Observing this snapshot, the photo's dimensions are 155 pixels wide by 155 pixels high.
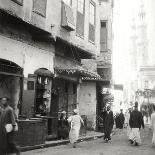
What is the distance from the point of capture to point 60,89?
1789cm

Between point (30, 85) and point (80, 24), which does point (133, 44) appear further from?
point (30, 85)

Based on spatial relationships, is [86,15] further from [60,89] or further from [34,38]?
[34,38]

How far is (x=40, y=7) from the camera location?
15219 mm

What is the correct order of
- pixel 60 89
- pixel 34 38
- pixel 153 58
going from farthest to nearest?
pixel 153 58 < pixel 60 89 < pixel 34 38

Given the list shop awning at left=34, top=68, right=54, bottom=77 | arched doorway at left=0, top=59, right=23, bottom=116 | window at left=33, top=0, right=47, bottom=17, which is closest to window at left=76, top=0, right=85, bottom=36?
window at left=33, top=0, right=47, bottom=17

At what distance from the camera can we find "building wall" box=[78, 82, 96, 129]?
23547 mm

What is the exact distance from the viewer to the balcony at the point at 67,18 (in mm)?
17203

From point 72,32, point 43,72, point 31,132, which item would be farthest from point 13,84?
point 72,32

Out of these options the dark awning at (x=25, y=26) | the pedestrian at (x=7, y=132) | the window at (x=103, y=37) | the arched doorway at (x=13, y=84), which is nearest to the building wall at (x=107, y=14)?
the window at (x=103, y=37)

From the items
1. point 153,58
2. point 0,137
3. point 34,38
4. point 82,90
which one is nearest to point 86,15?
point 82,90

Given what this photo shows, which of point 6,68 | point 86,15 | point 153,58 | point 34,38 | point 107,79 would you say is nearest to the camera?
point 6,68

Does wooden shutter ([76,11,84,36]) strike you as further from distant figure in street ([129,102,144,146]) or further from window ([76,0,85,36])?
distant figure in street ([129,102,144,146])

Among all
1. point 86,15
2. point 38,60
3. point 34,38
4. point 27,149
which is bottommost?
point 27,149

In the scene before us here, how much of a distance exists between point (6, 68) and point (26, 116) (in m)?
2.08
